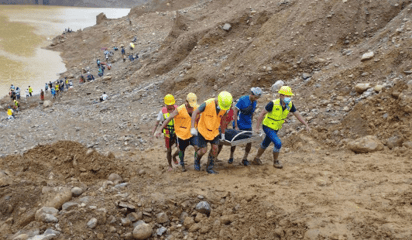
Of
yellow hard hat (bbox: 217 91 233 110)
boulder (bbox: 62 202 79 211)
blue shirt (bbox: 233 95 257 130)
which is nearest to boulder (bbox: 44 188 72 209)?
boulder (bbox: 62 202 79 211)

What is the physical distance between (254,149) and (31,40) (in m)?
37.8

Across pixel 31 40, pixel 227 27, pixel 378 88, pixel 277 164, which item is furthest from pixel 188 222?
pixel 31 40

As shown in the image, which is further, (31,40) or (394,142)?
(31,40)

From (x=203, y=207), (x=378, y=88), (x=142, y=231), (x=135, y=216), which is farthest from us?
(x=378, y=88)

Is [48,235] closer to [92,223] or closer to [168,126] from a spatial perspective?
[92,223]

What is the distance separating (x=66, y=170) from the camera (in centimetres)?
705

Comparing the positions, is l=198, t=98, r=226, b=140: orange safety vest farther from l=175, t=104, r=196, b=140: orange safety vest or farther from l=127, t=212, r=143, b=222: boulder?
l=127, t=212, r=143, b=222: boulder

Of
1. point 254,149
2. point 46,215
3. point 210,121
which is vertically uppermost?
point 210,121

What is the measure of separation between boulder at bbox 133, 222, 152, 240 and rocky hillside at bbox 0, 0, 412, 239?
0.01 m

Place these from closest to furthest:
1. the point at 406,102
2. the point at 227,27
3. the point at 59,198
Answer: the point at 59,198 < the point at 406,102 < the point at 227,27

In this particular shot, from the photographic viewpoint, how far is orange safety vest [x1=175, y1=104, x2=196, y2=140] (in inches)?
222

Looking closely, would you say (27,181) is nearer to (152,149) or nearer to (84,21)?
(152,149)

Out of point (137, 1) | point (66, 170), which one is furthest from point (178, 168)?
point (137, 1)

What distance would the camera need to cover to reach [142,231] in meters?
4.31
